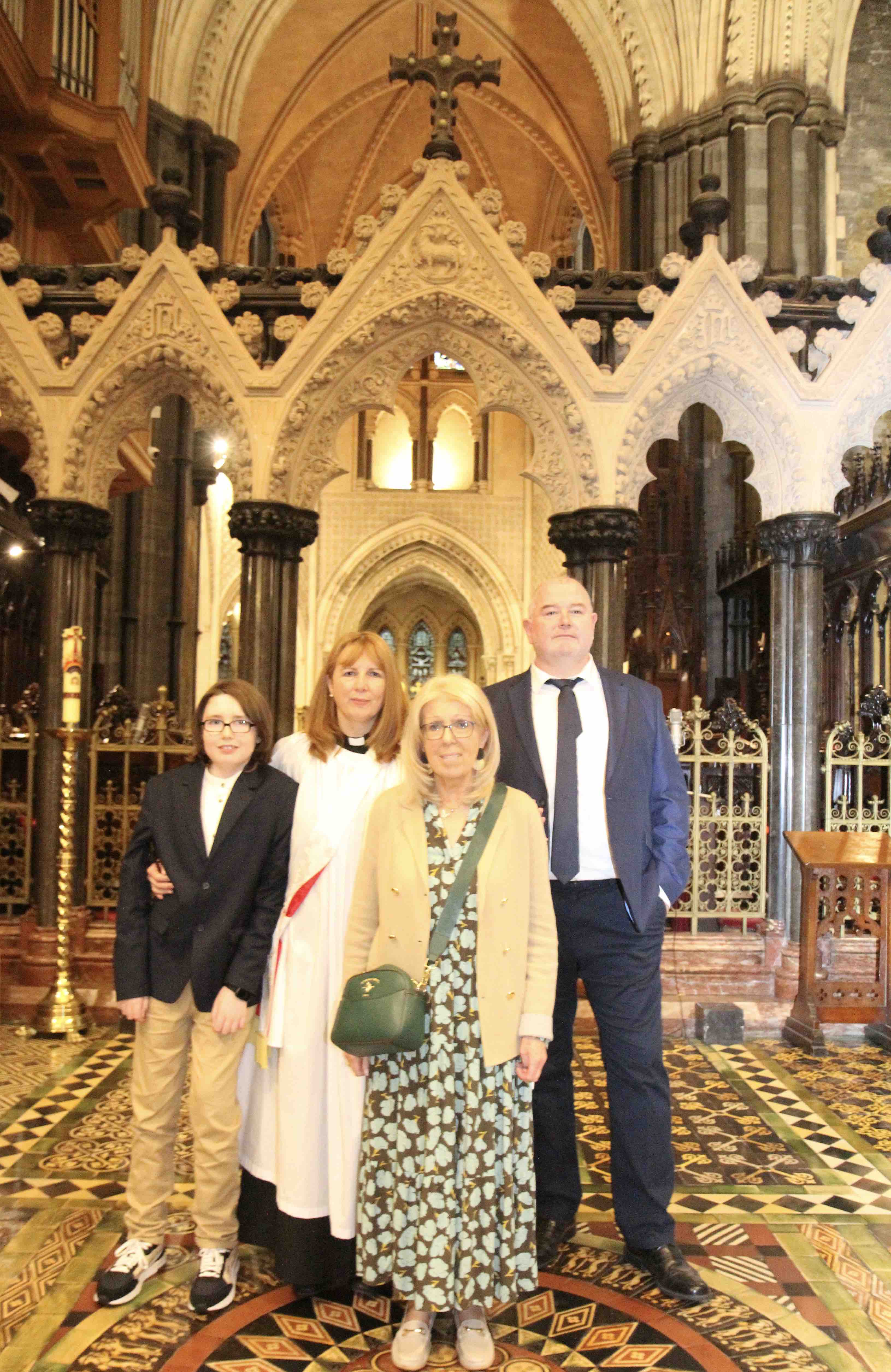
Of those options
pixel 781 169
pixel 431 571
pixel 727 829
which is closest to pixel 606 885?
pixel 727 829

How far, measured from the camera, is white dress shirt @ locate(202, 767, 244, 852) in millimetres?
2795

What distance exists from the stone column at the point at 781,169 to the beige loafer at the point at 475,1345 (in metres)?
8.65

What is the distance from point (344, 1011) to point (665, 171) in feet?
32.1

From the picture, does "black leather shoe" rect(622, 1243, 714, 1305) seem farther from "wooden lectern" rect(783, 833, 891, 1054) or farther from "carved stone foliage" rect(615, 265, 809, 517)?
"carved stone foliage" rect(615, 265, 809, 517)

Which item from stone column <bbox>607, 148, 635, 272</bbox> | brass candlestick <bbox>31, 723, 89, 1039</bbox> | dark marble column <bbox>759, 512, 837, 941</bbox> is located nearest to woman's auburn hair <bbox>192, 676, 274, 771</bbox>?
brass candlestick <bbox>31, 723, 89, 1039</bbox>

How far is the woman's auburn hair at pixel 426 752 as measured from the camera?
2473 millimetres

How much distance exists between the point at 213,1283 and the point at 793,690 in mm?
4502

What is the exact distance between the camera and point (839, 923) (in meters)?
5.48

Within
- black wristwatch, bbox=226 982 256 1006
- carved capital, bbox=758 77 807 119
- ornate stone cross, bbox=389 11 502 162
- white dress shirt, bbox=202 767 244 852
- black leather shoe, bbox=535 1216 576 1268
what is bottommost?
black leather shoe, bbox=535 1216 576 1268

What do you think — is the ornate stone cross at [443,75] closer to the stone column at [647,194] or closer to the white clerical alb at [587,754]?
the white clerical alb at [587,754]

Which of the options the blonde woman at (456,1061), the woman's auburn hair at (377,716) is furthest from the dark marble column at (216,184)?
the blonde woman at (456,1061)

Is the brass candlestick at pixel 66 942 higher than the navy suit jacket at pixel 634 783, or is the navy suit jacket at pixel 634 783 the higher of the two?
the navy suit jacket at pixel 634 783

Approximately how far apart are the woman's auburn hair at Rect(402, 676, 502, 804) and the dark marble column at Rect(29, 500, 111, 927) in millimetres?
3752

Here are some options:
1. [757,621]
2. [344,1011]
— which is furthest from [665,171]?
[344,1011]
